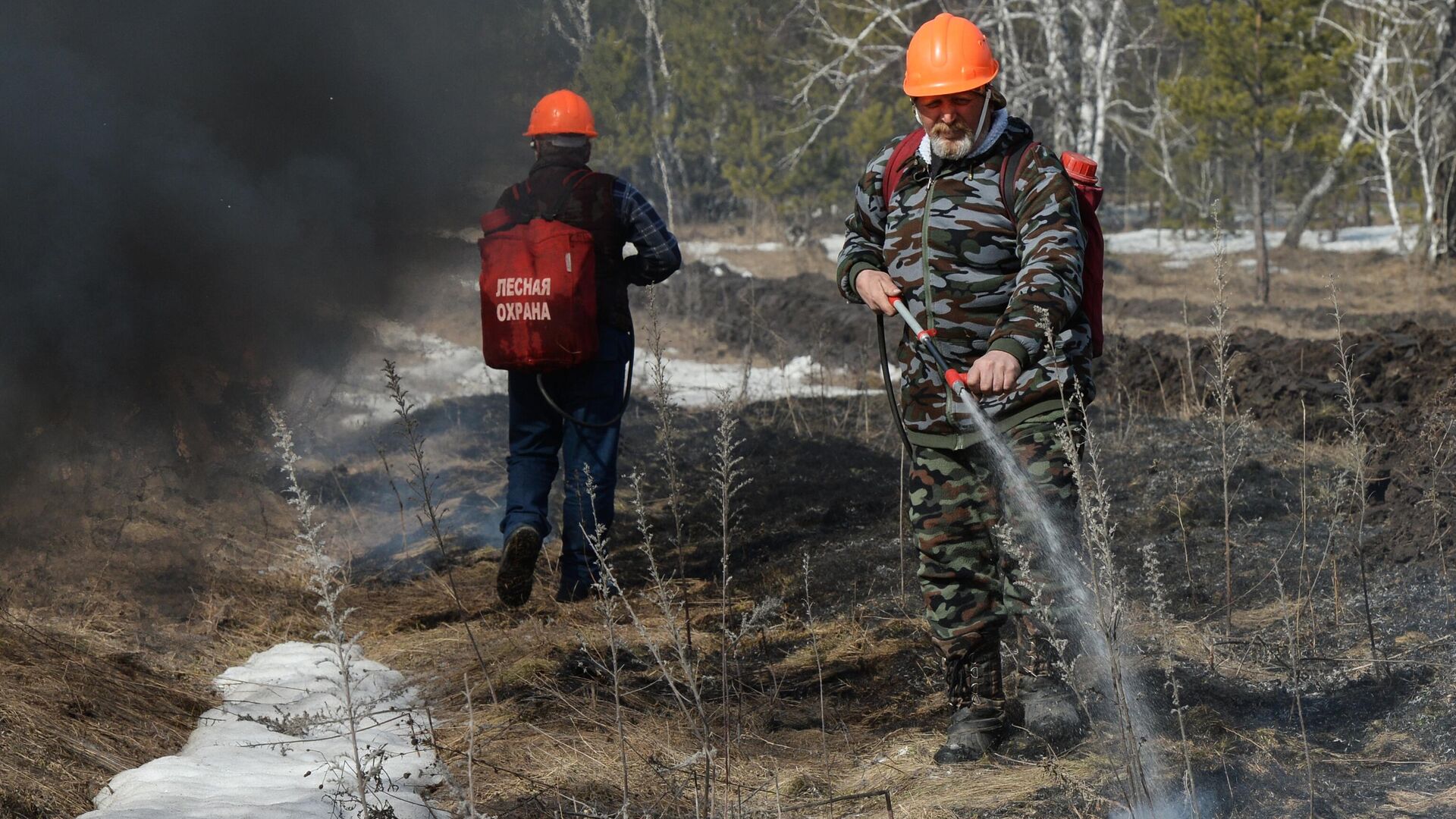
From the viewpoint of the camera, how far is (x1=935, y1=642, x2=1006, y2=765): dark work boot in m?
3.48

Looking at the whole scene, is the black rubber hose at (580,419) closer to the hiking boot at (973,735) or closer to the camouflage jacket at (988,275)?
the camouflage jacket at (988,275)

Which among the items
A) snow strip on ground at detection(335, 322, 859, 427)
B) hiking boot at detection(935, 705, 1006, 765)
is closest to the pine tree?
snow strip on ground at detection(335, 322, 859, 427)

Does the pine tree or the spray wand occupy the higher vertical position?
the pine tree

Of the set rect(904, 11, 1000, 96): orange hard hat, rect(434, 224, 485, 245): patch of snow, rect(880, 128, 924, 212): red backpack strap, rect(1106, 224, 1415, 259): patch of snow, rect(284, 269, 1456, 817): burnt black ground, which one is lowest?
rect(284, 269, 1456, 817): burnt black ground

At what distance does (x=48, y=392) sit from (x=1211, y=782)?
3900mm

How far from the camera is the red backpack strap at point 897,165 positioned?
3615 millimetres

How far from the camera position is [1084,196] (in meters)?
3.49

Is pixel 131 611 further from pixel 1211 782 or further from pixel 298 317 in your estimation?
pixel 1211 782

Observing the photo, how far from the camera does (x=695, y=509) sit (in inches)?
281

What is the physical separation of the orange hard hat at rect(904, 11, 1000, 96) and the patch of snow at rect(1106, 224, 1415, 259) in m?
22.0

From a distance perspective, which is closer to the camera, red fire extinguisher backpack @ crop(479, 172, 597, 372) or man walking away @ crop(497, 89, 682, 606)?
red fire extinguisher backpack @ crop(479, 172, 597, 372)

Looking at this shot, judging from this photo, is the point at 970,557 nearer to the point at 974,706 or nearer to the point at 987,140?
the point at 974,706

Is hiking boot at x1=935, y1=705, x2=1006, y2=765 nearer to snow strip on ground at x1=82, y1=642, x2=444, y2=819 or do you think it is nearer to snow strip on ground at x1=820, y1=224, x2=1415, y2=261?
snow strip on ground at x1=82, y1=642, x2=444, y2=819

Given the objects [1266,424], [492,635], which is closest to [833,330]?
[1266,424]
